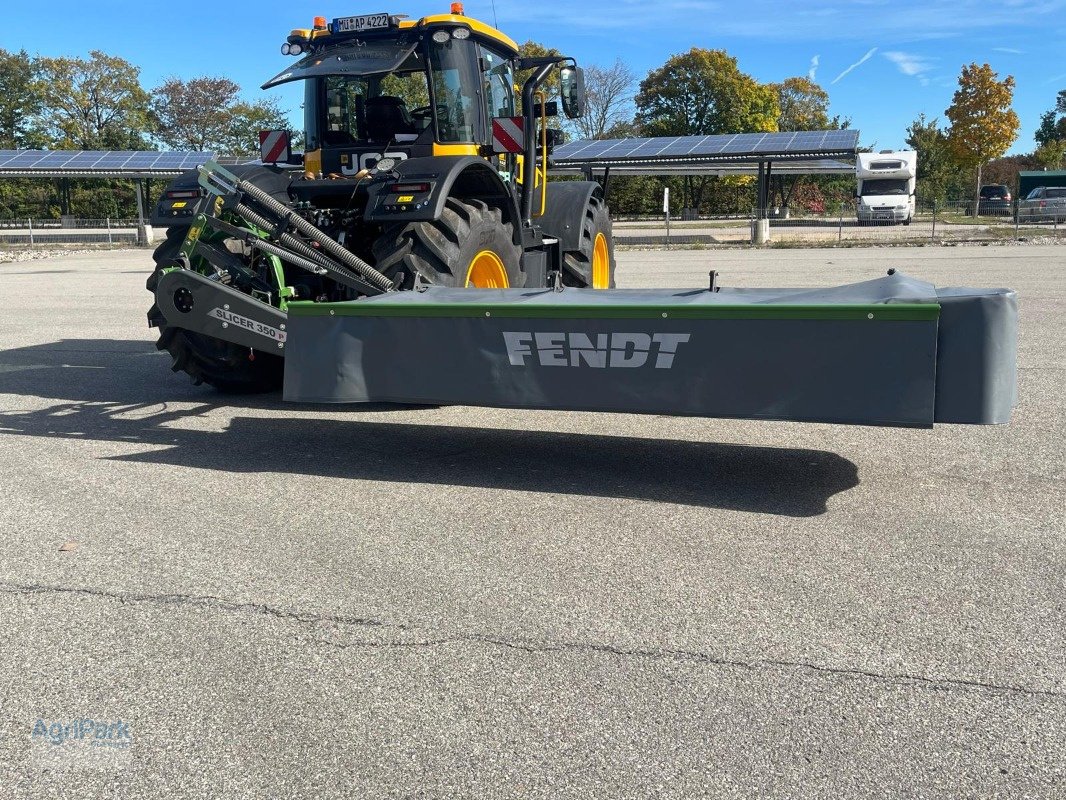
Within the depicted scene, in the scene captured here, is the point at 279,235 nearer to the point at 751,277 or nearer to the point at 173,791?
the point at 173,791

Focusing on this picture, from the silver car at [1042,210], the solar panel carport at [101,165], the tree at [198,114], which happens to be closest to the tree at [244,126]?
the tree at [198,114]

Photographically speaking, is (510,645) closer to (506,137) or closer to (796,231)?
(506,137)

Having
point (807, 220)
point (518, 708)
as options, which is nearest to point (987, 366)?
point (518, 708)

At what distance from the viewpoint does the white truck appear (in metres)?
39.9

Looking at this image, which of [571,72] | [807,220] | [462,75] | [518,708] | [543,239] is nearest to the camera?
[518,708]

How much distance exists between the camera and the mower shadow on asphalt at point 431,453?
16.9 feet

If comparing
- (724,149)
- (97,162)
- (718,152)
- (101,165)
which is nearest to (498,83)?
(718,152)

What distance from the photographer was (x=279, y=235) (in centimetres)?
586

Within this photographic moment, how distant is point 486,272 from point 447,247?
0.69 metres

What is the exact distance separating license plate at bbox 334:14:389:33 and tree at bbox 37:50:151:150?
208ft

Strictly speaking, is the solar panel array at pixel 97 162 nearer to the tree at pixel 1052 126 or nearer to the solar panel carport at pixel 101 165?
the solar panel carport at pixel 101 165

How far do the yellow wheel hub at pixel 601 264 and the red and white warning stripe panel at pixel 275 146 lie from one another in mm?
3176

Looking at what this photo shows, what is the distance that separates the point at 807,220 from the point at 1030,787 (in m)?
43.7

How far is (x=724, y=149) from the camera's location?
107ft
